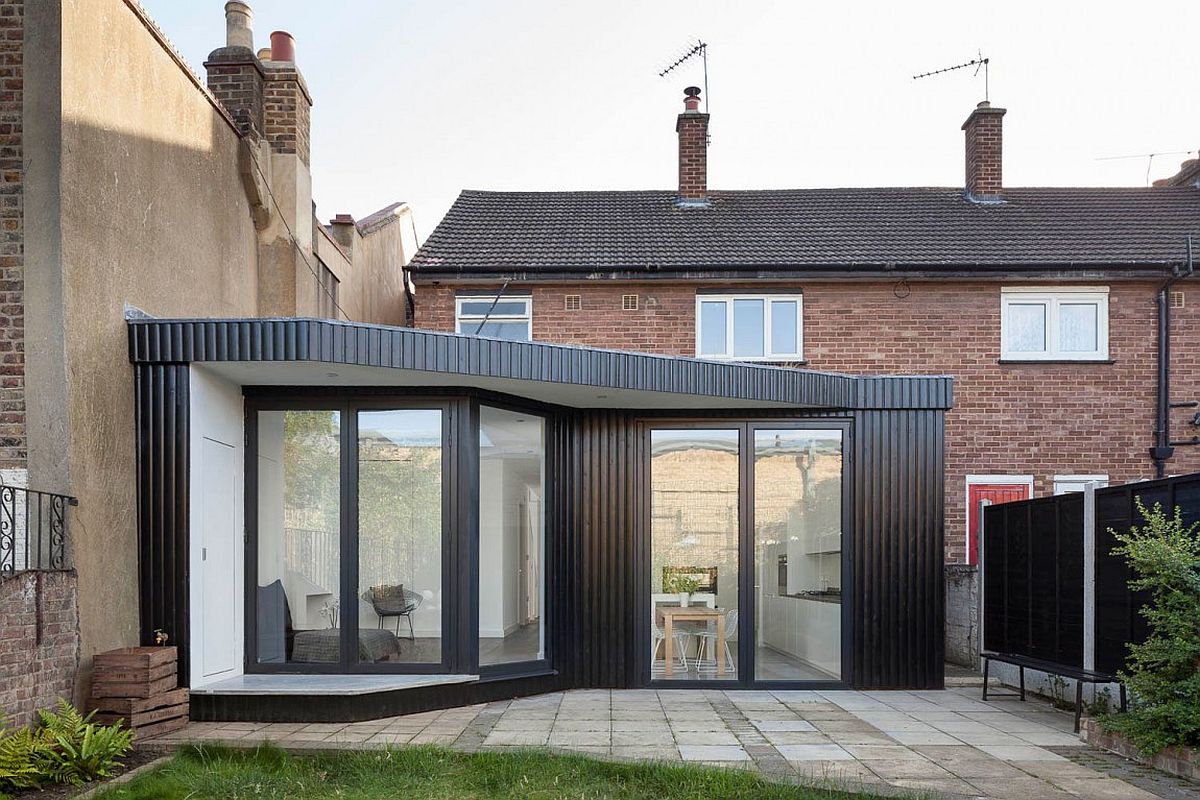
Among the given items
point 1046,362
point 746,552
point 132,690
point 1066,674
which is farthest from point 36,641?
point 1046,362

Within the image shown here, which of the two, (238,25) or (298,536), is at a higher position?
(238,25)

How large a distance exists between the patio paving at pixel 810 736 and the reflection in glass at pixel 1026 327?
20.2 feet

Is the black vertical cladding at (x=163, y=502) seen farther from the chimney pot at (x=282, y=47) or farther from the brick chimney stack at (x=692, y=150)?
the brick chimney stack at (x=692, y=150)

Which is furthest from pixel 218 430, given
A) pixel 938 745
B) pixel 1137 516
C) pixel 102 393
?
pixel 1137 516

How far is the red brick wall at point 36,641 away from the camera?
5.91 m

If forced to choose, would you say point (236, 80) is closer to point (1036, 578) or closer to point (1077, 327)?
point (1036, 578)

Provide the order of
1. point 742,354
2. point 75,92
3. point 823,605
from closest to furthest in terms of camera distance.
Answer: point 75,92 → point 823,605 → point 742,354

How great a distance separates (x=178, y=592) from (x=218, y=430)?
1.36 meters

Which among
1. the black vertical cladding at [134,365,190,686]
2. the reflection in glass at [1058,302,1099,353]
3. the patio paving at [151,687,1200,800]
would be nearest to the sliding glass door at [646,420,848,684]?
the patio paving at [151,687,1200,800]

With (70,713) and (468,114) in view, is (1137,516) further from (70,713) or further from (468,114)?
(468,114)

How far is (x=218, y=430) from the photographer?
800cm

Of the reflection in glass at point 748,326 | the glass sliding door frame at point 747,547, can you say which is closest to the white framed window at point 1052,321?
the reflection in glass at point 748,326

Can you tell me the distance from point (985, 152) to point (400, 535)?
472 inches

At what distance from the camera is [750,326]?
13633 millimetres
